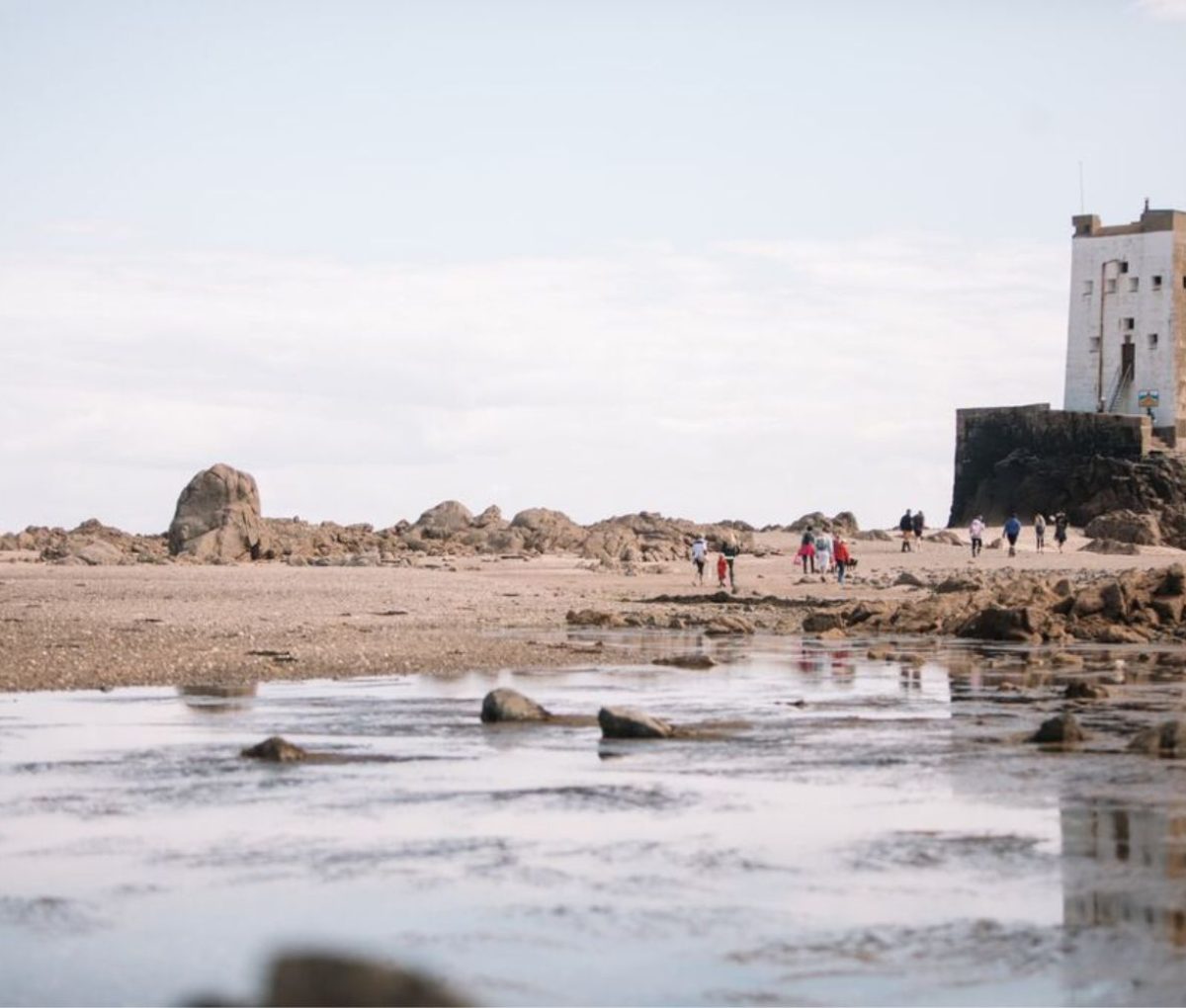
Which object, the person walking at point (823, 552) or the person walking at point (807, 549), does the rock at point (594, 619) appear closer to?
the person walking at point (823, 552)

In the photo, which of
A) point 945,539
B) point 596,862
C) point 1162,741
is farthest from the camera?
point 945,539

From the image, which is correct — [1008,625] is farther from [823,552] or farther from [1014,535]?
[1014,535]

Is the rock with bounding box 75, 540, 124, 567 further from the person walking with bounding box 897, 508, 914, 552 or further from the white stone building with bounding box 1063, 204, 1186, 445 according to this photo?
the white stone building with bounding box 1063, 204, 1186, 445

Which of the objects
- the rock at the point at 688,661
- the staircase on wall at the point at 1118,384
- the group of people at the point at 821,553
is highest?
the staircase on wall at the point at 1118,384

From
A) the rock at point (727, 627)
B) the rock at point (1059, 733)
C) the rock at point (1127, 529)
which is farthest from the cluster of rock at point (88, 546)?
the rock at point (1059, 733)

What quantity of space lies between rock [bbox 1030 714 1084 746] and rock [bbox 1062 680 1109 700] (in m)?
3.44

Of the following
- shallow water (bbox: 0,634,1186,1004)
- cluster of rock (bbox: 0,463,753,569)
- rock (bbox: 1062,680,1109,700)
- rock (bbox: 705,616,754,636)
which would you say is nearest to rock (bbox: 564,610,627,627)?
rock (bbox: 705,616,754,636)

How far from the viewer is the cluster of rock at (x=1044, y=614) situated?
91.6ft

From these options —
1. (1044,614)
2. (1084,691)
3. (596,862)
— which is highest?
(1044,614)

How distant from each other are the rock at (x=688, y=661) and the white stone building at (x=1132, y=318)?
51293 millimetres

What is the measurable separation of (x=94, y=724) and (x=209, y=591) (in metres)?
18.7

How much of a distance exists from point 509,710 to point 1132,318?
60.2 meters

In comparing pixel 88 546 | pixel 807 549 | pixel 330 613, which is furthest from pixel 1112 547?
pixel 330 613

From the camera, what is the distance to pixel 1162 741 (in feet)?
46.5
